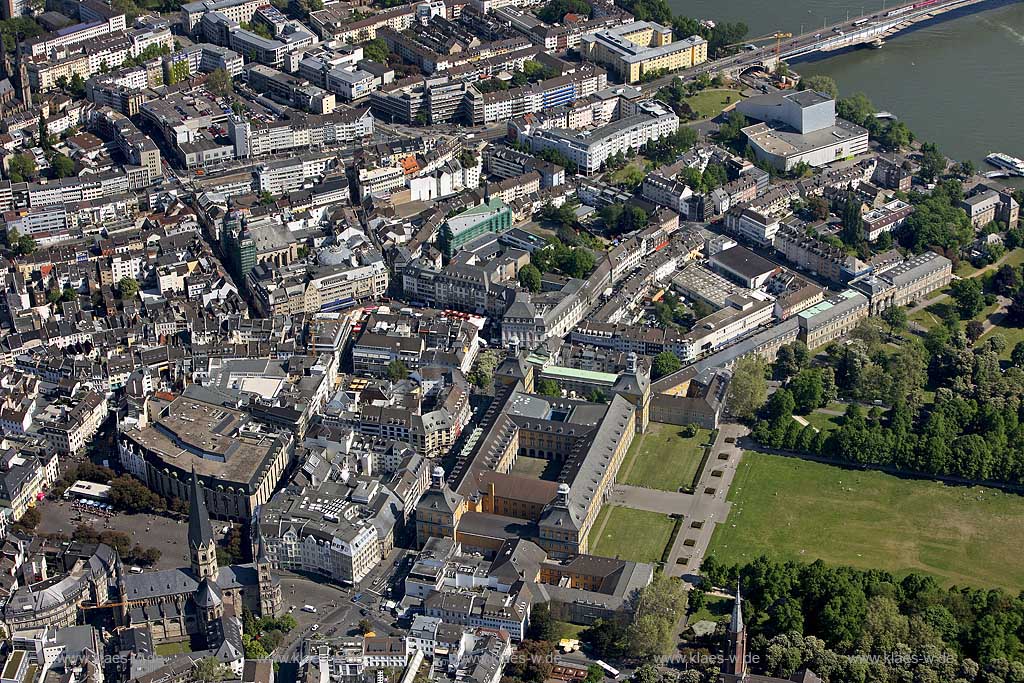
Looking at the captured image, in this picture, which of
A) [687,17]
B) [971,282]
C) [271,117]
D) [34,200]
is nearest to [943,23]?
[687,17]

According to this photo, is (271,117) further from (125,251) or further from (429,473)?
(429,473)

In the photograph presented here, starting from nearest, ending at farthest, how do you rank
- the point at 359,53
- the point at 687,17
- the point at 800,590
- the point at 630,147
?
1. the point at 800,590
2. the point at 630,147
3. the point at 359,53
4. the point at 687,17

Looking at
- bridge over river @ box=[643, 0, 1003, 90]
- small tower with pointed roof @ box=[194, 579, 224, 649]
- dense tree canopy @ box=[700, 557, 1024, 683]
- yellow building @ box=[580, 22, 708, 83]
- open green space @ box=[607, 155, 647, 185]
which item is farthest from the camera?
bridge over river @ box=[643, 0, 1003, 90]

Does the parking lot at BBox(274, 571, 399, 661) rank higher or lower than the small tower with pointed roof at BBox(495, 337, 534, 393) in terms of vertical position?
lower

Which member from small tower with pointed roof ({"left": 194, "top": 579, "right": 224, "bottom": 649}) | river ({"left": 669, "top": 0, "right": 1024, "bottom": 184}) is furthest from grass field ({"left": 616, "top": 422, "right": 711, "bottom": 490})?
river ({"left": 669, "top": 0, "right": 1024, "bottom": 184})

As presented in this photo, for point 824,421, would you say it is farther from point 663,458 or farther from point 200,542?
point 200,542

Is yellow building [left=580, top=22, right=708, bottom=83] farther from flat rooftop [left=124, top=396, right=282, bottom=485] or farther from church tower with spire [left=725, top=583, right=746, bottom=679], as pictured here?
church tower with spire [left=725, top=583, right=746, bottom=679]
